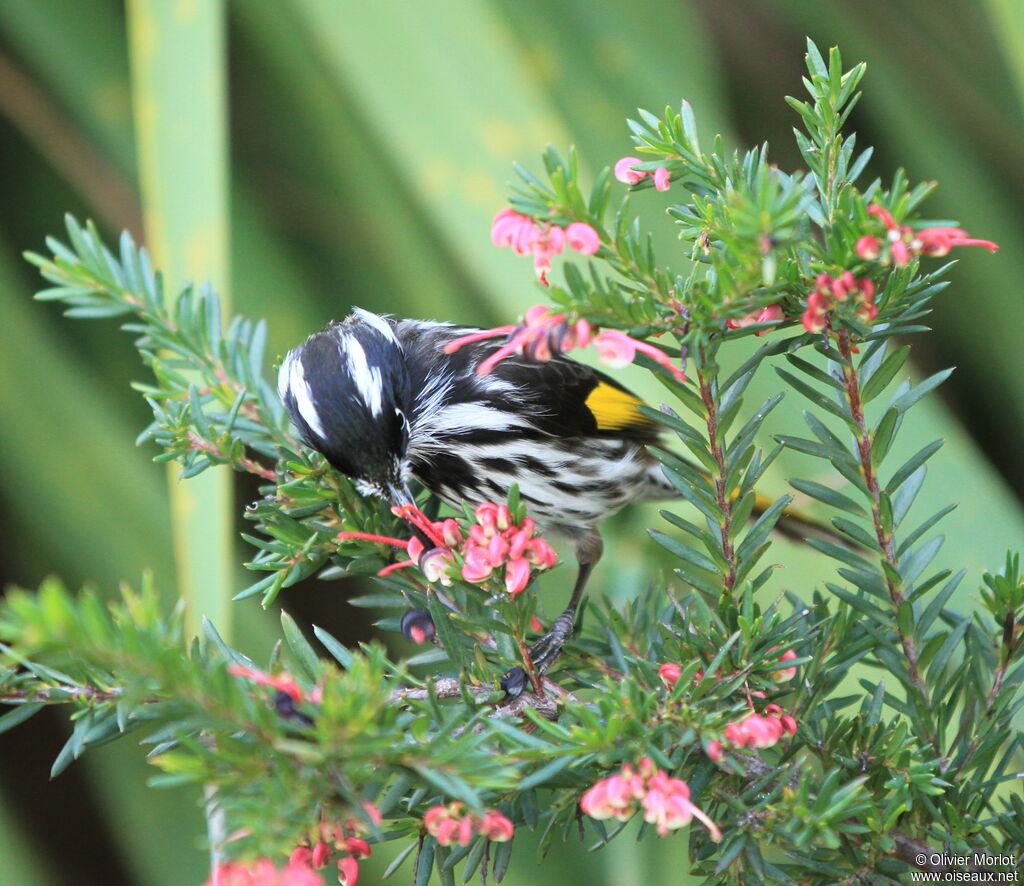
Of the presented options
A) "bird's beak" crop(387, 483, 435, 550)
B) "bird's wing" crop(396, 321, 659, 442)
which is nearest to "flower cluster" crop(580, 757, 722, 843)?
"bird's beak" crop(387, 483, 435, 550)

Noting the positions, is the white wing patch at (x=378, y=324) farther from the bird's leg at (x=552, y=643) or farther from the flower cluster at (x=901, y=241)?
the flower cluster at (x=901, y=241)

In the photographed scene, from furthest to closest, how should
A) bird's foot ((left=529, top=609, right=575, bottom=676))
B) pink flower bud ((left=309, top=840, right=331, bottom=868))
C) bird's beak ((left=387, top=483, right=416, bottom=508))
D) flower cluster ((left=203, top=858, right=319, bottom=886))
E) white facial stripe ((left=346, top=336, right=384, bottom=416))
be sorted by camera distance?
white facial stripe ((left=346, top=336, right=384, bottom=416)) → bird's beak ((left=387, top=483, right=416, bottom=508)) → bird's foot ((left=529, top=609, right=575, bottom=676)) → pink flower bud ((left=309, top=840, right=331, bottom=868)) → flower cluster ((left=203, top=858, right=319, bottom=886))

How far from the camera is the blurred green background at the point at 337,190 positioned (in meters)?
1.05

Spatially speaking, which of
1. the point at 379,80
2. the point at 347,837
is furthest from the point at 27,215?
the point at 347,837

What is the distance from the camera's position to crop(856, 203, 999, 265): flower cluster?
1.34ft

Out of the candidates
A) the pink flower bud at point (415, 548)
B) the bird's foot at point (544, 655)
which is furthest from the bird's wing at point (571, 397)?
the pink flower bud at point (415, 548)

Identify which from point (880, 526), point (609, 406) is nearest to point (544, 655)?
point (880, 526)

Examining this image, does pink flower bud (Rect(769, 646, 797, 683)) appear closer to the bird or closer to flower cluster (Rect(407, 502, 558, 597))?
flower cluster (Rect(407, 502, 558, 597))

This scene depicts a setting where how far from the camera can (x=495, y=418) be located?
109cm

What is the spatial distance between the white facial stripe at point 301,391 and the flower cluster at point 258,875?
54cm

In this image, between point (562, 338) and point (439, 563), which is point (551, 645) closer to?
point (439, 563)

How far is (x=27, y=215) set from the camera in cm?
150

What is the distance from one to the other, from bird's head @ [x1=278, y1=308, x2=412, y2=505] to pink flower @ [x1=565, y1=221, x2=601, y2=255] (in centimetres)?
38

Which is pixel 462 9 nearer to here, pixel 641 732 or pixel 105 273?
pixel 105 273
